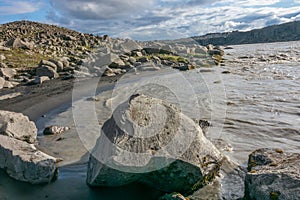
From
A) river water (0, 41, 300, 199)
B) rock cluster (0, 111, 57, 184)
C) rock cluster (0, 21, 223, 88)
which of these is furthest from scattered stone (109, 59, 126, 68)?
rock cluster (0, 111, 57, 184)

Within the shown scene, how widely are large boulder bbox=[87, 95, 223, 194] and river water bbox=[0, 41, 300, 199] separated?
56 centimetres

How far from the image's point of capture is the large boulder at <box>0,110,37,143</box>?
10.9 m

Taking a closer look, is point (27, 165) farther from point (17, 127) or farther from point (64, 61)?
point (64, 61)

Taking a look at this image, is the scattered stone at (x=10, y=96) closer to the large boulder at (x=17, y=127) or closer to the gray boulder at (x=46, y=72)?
the gray boulder at (x=46, y=72)

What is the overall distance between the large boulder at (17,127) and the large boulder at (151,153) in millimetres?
4511

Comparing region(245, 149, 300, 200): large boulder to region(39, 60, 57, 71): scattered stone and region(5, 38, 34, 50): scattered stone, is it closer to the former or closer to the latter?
region(39, 60, 57, 71): scattered stone

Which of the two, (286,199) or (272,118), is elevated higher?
(286,199)

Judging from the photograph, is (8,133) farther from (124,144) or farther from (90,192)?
(124,144)

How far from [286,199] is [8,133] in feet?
28.8

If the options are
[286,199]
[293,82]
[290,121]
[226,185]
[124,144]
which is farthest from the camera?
[293,82]

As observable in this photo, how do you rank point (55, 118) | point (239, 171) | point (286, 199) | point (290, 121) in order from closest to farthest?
point (286, 199), point (239, 171), point (290, 121), point (55, 118)

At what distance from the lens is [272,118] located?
14.9 m

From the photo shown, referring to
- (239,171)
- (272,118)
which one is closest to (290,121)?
(272,118)

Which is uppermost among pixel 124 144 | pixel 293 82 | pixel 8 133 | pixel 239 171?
pixel 124 144
